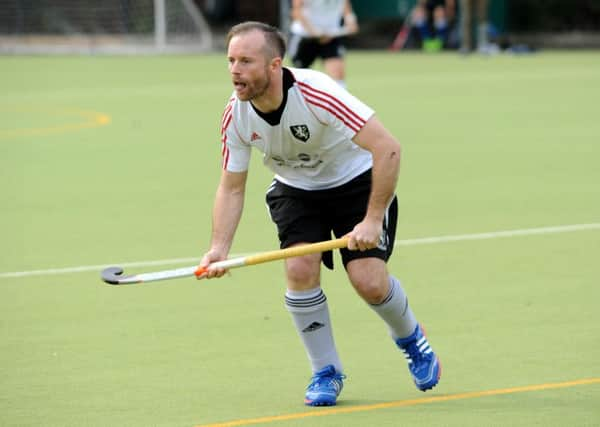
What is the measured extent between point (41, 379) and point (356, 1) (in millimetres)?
27888

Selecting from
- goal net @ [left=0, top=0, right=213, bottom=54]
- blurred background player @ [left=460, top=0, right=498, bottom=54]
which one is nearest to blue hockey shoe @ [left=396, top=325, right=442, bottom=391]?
blurred background player @ [left=460, top=0, right=498, bottom=54]

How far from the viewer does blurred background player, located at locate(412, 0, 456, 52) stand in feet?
101

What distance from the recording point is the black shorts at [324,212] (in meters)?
5.71

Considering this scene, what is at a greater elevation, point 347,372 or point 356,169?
point 356,169

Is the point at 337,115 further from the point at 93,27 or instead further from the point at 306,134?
the point at 93,27

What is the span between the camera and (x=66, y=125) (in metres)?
17.1

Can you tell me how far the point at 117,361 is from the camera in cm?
637

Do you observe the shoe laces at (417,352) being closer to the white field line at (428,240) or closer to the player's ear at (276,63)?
the player's ear at (276,63)

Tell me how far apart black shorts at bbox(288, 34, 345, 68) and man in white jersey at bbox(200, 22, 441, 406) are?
11.7 m

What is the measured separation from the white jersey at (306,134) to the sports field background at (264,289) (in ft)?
3.12

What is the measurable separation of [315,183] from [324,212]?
140 millimetres

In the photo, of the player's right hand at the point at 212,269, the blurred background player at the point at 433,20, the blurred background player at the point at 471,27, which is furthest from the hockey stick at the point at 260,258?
the blurred background player at the point at 433,20

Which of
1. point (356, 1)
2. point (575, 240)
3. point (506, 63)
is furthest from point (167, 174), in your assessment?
point (356, 1)

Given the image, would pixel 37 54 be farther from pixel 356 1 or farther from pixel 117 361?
pixel 117 361
